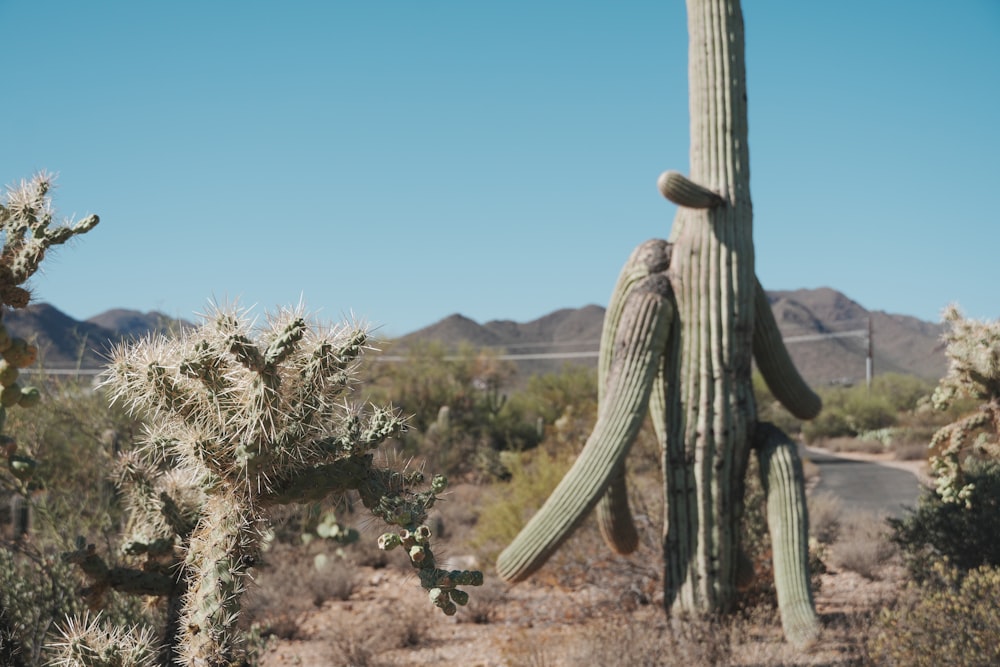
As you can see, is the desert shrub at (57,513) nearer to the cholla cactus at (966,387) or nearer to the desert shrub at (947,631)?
the desert shrub at (947,631)

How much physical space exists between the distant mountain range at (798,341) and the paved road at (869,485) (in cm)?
3507

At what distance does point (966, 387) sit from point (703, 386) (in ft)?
5.03

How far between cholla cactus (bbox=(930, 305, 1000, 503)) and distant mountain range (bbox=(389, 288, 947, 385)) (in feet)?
160

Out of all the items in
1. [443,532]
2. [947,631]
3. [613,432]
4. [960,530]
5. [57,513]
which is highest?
[613,432]

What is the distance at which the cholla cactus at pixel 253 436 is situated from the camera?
97.4 inches

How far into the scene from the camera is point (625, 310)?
19.7ft

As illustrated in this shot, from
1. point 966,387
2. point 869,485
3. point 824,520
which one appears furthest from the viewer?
point 869,485

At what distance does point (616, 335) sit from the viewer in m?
6.09

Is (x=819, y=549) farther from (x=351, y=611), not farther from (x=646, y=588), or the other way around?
(x=351, y=611)

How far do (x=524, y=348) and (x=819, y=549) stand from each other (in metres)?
56.2

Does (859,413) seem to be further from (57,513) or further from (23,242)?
(23,242)

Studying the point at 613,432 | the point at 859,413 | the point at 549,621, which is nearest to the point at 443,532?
the point at 549,621

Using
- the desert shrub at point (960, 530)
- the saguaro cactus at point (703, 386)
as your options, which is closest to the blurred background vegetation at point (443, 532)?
the desert shrub at point (960, 530)

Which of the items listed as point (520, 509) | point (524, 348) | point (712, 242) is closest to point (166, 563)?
point (712, 242)
